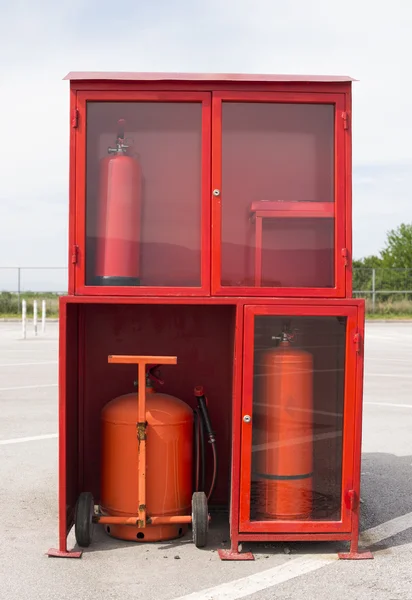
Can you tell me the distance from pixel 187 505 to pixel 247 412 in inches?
30.9

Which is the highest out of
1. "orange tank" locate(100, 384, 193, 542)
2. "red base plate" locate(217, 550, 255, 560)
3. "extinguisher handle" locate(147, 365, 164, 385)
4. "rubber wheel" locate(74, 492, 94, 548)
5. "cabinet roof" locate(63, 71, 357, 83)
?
"cabinet roof" locate(63, 71, 357, 83)

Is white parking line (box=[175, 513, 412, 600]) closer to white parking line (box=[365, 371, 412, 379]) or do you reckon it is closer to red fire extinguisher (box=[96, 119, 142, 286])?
red fire extinguisher (box=[96, 119, 142, 286])

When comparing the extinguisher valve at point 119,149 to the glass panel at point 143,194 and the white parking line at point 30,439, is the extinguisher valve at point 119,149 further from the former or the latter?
the white parking line at point 30,439

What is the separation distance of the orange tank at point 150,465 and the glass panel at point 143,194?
808mm

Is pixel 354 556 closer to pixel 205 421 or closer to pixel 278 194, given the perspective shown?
pixel 205 421

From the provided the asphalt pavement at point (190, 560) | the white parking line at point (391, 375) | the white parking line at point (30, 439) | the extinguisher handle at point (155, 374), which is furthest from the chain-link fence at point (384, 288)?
the extinguisher handle at point (155, 374)

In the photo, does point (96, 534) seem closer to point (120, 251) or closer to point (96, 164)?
point (120, 251)

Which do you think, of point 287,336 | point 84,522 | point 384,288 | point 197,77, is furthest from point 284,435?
point 384,288

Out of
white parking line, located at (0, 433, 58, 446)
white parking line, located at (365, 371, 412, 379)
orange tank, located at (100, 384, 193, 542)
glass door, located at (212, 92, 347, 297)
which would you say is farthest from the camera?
white parking line, located at (365, 371, 412, 379)

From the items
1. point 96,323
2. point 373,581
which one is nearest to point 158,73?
point 96,323

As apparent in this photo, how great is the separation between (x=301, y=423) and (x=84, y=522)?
1.38 m

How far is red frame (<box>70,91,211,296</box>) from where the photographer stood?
4531 millimetres

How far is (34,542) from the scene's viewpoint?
15.6 ft

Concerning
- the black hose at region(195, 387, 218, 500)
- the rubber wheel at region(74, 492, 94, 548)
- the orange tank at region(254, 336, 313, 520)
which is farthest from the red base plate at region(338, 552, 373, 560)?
the rubber wheel at region(74, 492, 94, 548)
